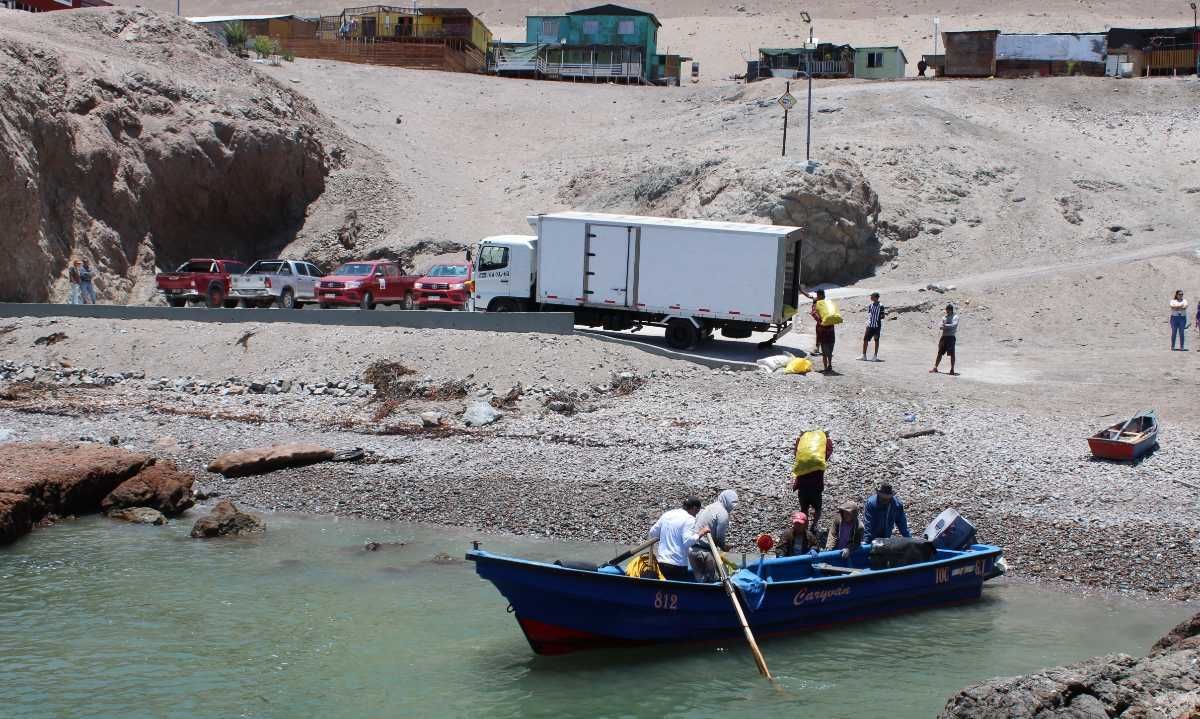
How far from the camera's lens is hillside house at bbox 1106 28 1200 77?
61562 mm

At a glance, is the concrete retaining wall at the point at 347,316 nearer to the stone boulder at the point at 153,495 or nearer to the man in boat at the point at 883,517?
the stone boulder at the point at 153,495

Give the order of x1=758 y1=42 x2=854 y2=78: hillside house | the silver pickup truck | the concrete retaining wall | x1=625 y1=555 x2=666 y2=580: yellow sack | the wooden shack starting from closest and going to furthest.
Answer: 1. x1=625 y1=555 x2=666 y2=580: yellow sack
2. the concrete retaining wall
3. the silver pickup truck
4. the wooden shack
5. x1=758 y1=42 x2=854 y2=78: hillside house

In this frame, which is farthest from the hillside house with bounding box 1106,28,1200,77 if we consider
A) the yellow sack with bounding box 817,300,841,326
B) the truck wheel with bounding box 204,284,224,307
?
the truck wheel with bounding box 204,284,224,307

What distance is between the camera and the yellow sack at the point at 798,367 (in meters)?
26.2

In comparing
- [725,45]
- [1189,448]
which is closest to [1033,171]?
[1189,448]

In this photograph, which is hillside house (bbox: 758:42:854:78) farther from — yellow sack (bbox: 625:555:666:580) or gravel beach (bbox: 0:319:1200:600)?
yellow sack (bbox: 625:555:666:580)

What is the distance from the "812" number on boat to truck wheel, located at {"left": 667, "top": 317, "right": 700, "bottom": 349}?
15.5 meters

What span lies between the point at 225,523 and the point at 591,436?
7585 mm

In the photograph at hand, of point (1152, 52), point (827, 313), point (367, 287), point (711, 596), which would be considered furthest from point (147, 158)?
point (1152, 52)

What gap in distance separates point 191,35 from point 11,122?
14.2 metres

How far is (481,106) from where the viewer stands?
60156mm

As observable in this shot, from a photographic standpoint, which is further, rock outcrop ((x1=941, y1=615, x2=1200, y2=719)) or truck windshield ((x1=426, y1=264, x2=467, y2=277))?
truck windshield ((x1=426, y1=264, x2=467, y2=277))

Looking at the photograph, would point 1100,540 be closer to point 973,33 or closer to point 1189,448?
point 1189,448

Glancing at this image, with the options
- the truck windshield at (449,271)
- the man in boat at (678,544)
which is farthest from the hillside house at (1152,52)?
the man in boat at (678,544)
